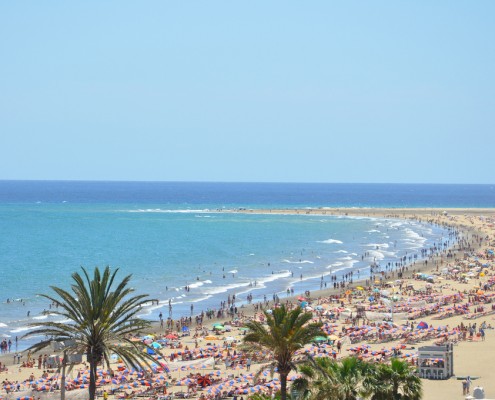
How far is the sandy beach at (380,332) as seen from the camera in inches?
1560

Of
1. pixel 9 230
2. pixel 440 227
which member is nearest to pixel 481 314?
pixel 440 227

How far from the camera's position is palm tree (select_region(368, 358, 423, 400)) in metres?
23.3

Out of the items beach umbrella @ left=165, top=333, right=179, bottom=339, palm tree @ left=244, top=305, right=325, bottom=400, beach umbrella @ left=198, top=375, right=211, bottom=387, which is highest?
palm tree @ left=244, top=305, right=325, bottom=400

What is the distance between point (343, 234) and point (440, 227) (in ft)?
73.9

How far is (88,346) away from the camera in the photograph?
22156 mm

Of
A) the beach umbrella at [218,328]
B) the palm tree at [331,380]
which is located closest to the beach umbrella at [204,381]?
the beach umbrella at [218,328]

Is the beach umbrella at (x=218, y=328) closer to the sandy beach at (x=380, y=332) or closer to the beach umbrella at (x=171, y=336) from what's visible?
the sandy beach at (x=380, y=332)

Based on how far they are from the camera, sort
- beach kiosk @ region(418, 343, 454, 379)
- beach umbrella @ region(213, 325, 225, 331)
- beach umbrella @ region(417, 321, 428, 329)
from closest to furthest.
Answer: beach kiosk @ region(418, 343, 454, 379)
beach umbrella @ region(417, 321, 428, 329)
beach umbrella @ region(213, 325, 225, 331)

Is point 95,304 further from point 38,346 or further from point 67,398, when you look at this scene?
point 67,398

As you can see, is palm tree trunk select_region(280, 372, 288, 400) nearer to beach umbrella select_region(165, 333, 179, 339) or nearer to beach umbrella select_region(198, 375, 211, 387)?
beach umbrella select_region(198, 375, 211, 387)

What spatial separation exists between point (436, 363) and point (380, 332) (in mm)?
12528

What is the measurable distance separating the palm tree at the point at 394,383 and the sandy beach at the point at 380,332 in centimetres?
1204

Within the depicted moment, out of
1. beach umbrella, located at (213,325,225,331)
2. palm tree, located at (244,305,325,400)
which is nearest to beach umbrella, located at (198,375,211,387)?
beach umbrella, located at (213,325,225,331)

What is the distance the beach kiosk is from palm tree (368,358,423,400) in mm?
16095
